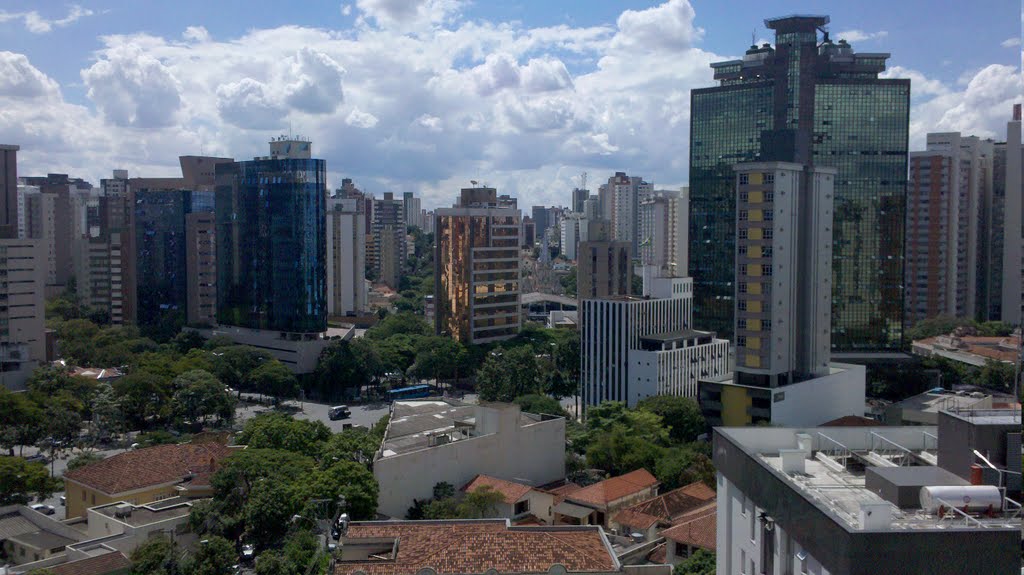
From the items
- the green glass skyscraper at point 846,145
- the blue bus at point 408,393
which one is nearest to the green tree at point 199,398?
the blue bus at point 408,393

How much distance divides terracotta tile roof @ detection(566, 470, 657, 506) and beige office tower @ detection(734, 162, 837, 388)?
552 centimetres

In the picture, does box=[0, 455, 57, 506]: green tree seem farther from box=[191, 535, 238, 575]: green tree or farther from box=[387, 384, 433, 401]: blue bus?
box=[387, 384, 433, 401]: blue bus

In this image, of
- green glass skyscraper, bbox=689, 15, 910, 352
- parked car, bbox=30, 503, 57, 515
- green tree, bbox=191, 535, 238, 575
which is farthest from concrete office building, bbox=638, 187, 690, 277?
green tree, bbox=191, 535, 238, 575

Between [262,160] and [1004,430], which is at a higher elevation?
[262,160]

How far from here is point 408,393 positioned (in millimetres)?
30094

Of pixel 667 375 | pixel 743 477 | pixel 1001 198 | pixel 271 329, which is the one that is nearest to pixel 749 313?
pixel 667 375

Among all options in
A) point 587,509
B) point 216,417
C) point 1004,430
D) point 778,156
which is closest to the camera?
point 1004,430

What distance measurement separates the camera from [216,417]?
1015 inches

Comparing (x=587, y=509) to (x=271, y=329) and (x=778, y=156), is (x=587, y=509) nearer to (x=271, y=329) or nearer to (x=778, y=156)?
(x=778, y=156)

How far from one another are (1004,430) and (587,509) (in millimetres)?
9982

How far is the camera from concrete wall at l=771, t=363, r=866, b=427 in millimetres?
19609

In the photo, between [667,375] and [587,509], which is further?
[667,375]

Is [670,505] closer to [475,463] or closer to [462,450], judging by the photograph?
[475,463]

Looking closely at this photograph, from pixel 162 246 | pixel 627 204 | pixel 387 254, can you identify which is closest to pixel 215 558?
pixel 162 246
